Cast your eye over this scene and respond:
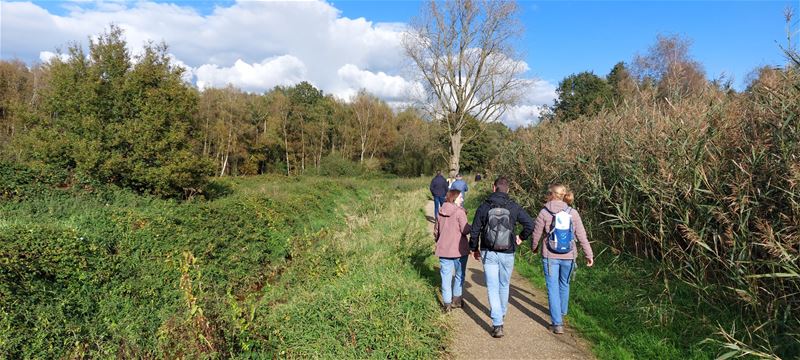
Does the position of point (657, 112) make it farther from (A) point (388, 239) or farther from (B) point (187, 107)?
(B) point (187, 107)

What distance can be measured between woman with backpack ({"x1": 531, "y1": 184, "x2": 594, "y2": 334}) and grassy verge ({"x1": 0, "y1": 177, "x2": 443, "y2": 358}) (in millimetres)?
1378

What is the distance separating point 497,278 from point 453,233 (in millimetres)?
814

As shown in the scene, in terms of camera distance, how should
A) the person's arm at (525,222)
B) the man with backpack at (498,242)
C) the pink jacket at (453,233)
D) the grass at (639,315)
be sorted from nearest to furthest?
the grass at (639,315)
the man with backpack at (498,242)
the person's arm at (525,222)
the pink jacket at (453,233)

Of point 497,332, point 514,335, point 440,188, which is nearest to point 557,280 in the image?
point 514,335

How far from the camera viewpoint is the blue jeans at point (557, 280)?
4562mm

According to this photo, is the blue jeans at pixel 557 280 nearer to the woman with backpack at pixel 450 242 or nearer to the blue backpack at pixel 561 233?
the blue backpack at pixel 561 233

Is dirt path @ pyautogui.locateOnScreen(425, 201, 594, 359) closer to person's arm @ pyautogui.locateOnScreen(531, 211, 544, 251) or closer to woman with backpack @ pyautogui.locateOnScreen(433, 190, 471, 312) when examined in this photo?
woman with backpack @ pyautogui.locateOnScreen(433, 190, 471, 312)

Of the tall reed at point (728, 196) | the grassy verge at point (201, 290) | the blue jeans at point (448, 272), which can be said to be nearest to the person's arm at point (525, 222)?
the blue jeans at point (448, 272)

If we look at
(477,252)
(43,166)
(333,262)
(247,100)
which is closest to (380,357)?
(477,252)

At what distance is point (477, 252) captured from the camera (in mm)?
4762

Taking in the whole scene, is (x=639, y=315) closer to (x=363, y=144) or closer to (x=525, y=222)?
(x=525, y=222)

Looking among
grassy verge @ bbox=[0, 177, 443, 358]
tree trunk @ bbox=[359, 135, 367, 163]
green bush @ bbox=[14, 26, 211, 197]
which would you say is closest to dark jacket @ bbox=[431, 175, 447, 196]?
grassy verge @ bbox=[0, 177, 443, 358]

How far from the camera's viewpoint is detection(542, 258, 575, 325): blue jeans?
4562mm

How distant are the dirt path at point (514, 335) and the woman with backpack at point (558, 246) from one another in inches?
10.3
